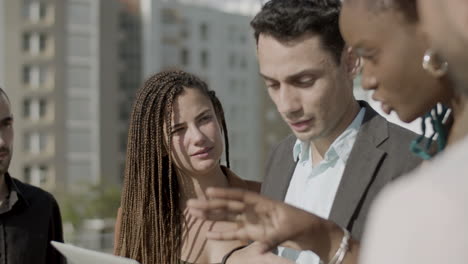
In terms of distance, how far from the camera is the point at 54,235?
2.87 metres

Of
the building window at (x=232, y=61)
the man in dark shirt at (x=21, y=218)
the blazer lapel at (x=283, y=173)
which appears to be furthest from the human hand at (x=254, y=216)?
the building window at (x=232, y=61)

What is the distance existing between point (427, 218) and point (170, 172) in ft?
5.67

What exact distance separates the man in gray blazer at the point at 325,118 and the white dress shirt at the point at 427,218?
3.23 ft

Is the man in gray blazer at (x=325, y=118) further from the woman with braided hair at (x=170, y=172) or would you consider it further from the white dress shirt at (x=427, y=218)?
the white dress shirt at (x=427, y=218)

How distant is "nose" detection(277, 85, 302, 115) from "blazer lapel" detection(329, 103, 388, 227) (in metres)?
0.15

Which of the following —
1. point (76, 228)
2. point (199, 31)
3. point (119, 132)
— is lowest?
point (76, 228)

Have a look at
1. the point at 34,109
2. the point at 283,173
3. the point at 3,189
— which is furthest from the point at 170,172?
the point at 34,109

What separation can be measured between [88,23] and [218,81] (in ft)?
26.7

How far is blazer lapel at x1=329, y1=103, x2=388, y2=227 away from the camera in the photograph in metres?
1.51

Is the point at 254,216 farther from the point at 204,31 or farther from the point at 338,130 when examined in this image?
the point at 204,31

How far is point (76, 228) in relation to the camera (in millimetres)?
33031

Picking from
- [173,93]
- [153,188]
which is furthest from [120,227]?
[173,93]

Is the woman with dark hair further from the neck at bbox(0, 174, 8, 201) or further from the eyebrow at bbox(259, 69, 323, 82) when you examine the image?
the neck at bbox(0, 174, 8, 201)

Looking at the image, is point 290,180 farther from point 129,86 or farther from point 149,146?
point 129,86
